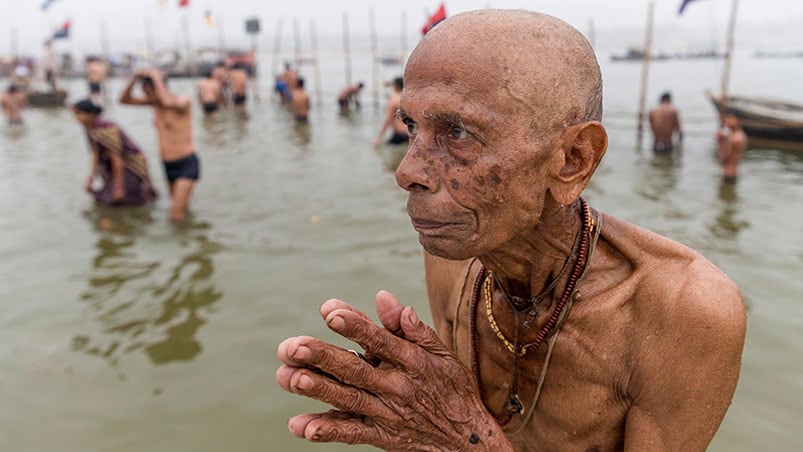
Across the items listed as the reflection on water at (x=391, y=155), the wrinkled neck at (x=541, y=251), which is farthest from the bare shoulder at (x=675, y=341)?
the reflection on water at (x=391, y=155)

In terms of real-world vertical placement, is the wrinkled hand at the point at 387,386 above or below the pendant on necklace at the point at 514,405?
above

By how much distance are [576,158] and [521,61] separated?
10.1 inches

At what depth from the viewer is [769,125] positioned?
12.8 meters

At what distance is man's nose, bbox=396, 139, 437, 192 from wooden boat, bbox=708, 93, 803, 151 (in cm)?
1366

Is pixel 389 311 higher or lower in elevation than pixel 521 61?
lower

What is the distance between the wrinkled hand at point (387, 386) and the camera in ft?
3.93

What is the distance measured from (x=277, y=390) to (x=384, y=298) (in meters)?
3.20

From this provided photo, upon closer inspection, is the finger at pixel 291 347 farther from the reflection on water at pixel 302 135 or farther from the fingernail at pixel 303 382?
the reflection on water at pixel 302 135

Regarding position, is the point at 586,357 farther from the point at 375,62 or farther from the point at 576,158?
the point at 375,62

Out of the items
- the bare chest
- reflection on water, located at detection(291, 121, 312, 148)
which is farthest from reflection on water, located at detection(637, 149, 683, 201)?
the bare chest

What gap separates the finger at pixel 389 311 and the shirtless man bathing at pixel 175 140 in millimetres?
7045

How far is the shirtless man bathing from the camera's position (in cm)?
761

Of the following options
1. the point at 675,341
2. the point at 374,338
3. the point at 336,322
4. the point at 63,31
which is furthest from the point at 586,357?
the point at 63,31

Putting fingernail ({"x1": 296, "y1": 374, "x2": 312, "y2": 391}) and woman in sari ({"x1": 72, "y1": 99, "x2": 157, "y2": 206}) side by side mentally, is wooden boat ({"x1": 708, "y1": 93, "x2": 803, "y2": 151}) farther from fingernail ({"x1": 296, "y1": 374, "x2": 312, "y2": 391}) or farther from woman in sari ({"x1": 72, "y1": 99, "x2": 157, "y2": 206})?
fingernail ({"x1": 296, "y1": 374, "x2": 312, "y2": 391})
